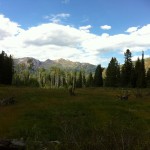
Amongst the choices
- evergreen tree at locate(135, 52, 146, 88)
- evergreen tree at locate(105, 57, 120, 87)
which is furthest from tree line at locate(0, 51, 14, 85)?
evergreen tree at locate(135, 52, 146, 88)

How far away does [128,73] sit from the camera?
115 meters

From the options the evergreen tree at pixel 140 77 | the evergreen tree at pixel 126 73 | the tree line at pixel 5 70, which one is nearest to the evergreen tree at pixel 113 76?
the evergreen tree at pixel 126 73

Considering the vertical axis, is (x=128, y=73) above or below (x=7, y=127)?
above

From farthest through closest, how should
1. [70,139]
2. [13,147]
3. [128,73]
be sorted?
[128,73]
[13,147]
[70,139]

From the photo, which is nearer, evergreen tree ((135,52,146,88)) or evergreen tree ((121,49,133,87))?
evergreen tree ((135,52,146,88))

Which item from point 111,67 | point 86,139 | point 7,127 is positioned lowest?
point 7,127

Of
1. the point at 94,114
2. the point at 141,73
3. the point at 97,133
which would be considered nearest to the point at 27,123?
the point at 94,114

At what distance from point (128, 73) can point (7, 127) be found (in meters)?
92.4

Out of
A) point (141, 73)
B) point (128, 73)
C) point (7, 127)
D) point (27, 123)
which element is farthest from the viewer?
point (128, 73)

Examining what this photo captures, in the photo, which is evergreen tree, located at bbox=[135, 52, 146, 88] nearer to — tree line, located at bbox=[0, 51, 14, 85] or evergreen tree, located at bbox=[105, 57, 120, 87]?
evergreen tree, located at bbox=[105, 57, 120, 87]

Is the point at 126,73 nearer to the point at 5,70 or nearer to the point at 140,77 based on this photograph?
the point at 140,77

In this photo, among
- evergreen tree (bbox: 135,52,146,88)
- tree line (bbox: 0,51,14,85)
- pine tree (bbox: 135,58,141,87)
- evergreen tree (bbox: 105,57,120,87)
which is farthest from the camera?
evergreen tree (bbox: 105,57,120,87)

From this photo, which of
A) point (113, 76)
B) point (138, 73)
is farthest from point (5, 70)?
point (138, 73)

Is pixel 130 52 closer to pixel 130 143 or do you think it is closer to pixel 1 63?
pixel 1 63
